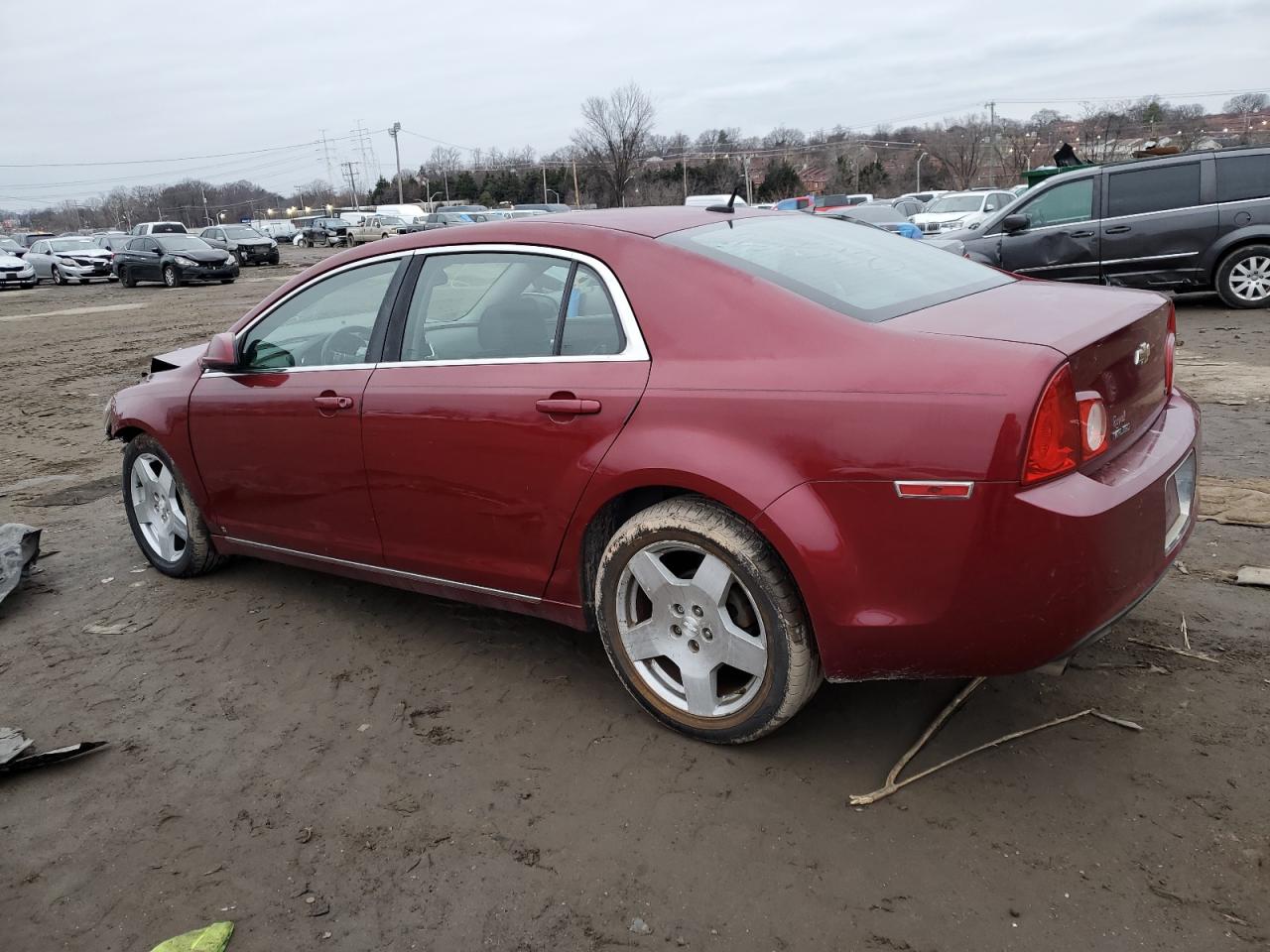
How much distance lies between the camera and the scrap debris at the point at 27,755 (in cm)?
321

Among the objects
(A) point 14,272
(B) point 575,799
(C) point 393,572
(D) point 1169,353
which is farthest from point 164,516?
(A) point 14,272

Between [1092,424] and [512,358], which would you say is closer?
[1092,424]

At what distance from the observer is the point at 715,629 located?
9.36 feet

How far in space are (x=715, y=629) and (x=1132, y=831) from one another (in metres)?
1.19

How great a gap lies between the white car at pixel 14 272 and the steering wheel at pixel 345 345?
3353cm

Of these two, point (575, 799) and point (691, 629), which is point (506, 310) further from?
point (575, 799)

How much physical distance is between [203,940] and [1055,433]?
242cm

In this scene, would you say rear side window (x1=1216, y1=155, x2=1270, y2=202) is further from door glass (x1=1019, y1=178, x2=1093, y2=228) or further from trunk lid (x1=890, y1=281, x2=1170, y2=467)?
trunk lid (x1=890, y1=281, x2=1170, y2=467)

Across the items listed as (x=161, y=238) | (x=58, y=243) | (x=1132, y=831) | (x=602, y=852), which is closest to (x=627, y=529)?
(x=602, y=852)

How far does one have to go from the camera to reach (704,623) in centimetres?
288

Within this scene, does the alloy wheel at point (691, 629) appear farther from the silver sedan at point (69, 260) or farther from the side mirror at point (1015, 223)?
the silver sedan at point (69, 260)

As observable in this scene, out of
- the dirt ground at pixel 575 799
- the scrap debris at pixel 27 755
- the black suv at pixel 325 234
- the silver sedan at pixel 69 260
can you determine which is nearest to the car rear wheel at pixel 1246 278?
Result: the dirt ground at pixel 575 799

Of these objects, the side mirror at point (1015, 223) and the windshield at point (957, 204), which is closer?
the side mirror at point (1015, 223)

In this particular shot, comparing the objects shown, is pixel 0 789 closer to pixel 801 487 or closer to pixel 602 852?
pixel 602 852
